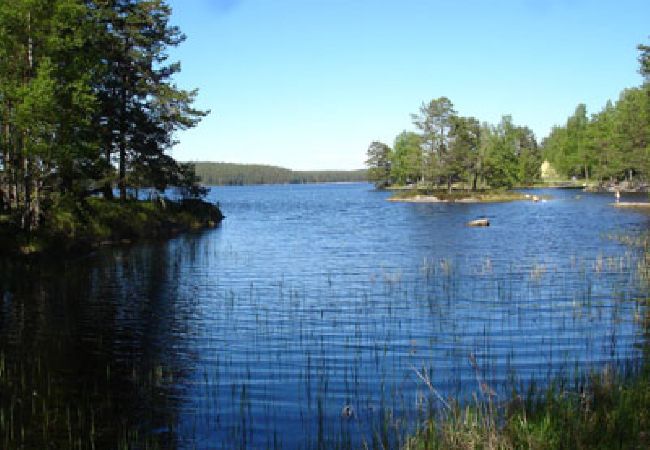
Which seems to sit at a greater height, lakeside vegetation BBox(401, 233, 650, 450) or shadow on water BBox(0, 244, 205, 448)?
lakeside vegetation BBox(401, 233, 650, 450)

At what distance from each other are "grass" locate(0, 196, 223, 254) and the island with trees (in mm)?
96

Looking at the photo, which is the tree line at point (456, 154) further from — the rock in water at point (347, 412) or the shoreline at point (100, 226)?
the rock in water at point (347, 412)

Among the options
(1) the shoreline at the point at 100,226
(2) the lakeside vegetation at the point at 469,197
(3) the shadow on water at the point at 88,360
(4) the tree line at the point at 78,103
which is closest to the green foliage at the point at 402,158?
(2) the lakeside vegetation at the point at 469,197

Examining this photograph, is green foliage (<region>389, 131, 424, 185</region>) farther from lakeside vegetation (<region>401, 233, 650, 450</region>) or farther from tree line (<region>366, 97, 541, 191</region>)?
lakeside vegetation (<region>401, 233, 650, 450</region>)

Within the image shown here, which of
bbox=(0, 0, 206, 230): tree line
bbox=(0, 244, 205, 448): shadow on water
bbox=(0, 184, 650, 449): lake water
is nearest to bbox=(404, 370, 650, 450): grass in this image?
bbox=(0, 184, 650, 449): lake water

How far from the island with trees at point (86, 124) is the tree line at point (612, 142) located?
50282 millimetres

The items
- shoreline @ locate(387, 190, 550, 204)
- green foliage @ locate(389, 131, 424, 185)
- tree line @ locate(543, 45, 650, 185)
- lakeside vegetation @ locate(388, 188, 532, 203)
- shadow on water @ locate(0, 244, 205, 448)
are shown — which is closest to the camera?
shadow on water @ locate(0, 244, 205, 448)

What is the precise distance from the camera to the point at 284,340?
723 inches

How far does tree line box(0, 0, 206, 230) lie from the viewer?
105 ft

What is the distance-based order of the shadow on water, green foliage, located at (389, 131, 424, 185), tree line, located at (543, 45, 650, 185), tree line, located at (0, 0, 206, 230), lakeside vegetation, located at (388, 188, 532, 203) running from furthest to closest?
green foliage, located at (389, 131, 424, 185)
lakeside vegetation, located at (388, 188, 532, 203)
tree line, located at (543, 45, 650, 185)
tree line, located at (0, 0, 206, 230)
the shadow on water

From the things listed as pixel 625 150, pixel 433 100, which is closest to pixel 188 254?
pixel 433 100

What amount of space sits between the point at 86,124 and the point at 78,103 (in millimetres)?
1892

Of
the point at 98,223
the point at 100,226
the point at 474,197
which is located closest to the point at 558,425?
the point at 100,226

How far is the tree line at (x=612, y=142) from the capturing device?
104 meters
